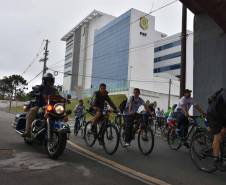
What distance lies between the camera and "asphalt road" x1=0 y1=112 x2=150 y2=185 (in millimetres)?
6000

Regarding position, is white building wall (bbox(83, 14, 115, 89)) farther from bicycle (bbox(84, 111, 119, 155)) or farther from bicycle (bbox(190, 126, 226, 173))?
bicycle (bbox(190, 126, 226, 173))

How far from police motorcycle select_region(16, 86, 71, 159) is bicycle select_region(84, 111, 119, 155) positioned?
1449 mm

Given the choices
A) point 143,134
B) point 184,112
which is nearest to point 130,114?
point 143,134

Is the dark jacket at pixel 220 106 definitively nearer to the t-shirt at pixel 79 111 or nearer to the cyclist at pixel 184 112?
the cyclist at pixel 184 112

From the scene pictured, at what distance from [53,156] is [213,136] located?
3.10m

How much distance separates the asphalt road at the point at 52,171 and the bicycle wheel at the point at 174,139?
129 inches

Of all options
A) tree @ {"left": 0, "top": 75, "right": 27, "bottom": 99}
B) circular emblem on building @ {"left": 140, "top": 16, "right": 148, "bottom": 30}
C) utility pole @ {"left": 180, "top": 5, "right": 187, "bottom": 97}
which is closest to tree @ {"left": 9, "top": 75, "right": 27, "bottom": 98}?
tree @ {"left": 0, "top": 75, "right": 27, "bottom": 99}

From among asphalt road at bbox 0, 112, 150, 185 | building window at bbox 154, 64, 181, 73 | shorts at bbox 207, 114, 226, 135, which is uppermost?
building window at bbox 154, 64, 181, 73

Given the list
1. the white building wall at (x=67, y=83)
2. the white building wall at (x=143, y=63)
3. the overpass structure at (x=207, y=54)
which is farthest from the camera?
the white building wall at (x=67, y=83)

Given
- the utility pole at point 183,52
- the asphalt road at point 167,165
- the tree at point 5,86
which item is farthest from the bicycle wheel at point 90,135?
the tree at point 5,86

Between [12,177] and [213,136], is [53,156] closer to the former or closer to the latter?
[12,177]

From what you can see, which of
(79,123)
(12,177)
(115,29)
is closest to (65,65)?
(115,29)

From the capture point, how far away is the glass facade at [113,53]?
93.9m

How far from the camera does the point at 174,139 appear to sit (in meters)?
11.1
